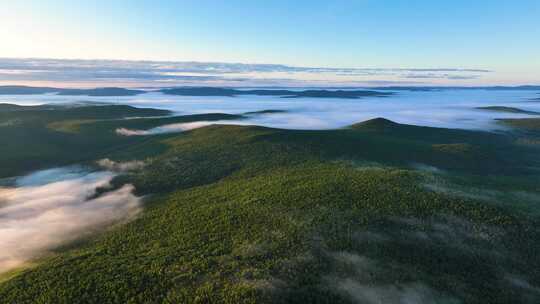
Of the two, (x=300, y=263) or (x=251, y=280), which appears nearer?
(x=251, y=280)

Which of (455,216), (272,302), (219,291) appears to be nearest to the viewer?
(272,302)

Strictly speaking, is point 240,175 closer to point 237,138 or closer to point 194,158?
point 194,158

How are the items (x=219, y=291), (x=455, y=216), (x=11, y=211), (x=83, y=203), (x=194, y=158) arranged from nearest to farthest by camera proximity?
(x=219, y=291) < (x=455, y=216) < (x=11, y=211) < (x=83, y=203) < (x=194, y=158)

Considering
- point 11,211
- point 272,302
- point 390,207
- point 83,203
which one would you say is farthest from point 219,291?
point 11,211

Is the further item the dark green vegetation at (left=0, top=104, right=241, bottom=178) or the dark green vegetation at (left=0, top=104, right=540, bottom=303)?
the dark green vegetation at (left=0, top=104, right=241, bottom=178)

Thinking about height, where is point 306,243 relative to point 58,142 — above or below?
above

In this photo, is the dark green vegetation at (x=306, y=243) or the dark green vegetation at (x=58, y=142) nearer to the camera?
the dark green vegetation at (x=306, y=243)

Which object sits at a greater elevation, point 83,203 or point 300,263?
point 300,263

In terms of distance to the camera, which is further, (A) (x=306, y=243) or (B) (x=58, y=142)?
(B) (x=58, y=142)
